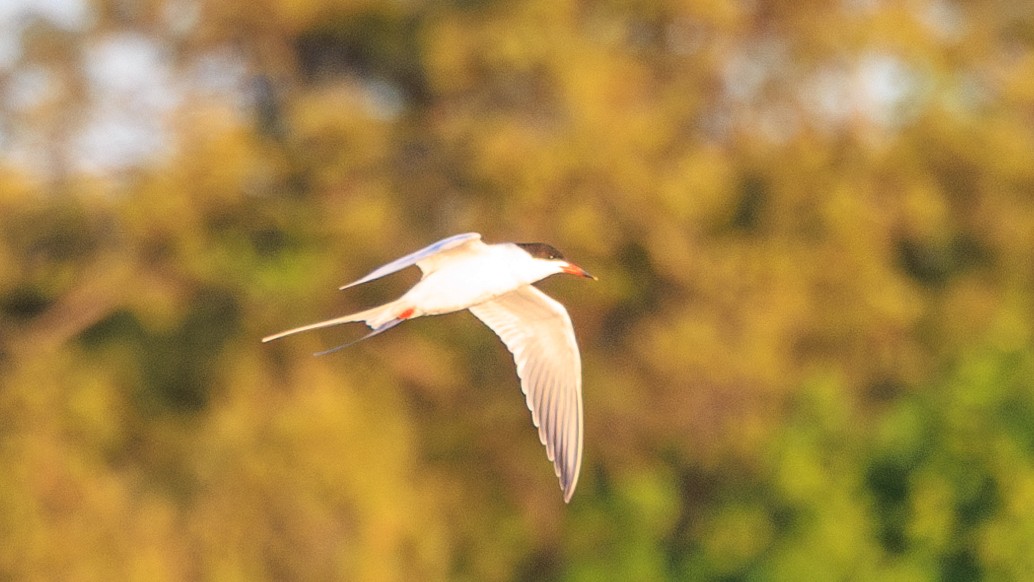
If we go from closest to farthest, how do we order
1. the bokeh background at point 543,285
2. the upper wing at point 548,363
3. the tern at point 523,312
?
the tern at point 523,312, the upper wing at point 548,363, the bokeh background at point 543,285

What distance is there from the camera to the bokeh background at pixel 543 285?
Answer: 1250 cm

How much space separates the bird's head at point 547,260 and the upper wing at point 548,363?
0.83 ft

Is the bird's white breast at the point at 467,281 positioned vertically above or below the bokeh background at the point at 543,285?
above

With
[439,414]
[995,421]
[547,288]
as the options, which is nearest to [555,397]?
[547,288]

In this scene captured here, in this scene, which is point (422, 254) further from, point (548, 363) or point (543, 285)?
point (543, 285)

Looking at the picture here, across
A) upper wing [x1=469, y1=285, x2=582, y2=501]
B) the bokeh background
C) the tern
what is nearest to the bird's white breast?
the tern

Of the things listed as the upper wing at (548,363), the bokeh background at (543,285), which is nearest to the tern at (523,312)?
the upper wing at (548,363)

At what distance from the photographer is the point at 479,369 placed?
14211mm

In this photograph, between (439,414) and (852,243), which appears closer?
(439,414)

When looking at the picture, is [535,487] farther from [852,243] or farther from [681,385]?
[852,243]

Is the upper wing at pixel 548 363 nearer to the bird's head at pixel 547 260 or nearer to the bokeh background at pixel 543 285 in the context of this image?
the bird's head at pixel 547 260

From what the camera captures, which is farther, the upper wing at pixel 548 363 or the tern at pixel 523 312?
the upper wing at pixel 548 363

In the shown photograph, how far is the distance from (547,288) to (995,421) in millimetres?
3574

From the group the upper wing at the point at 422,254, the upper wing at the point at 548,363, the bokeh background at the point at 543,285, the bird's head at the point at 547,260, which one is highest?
the upper wing at the point at 422,254
